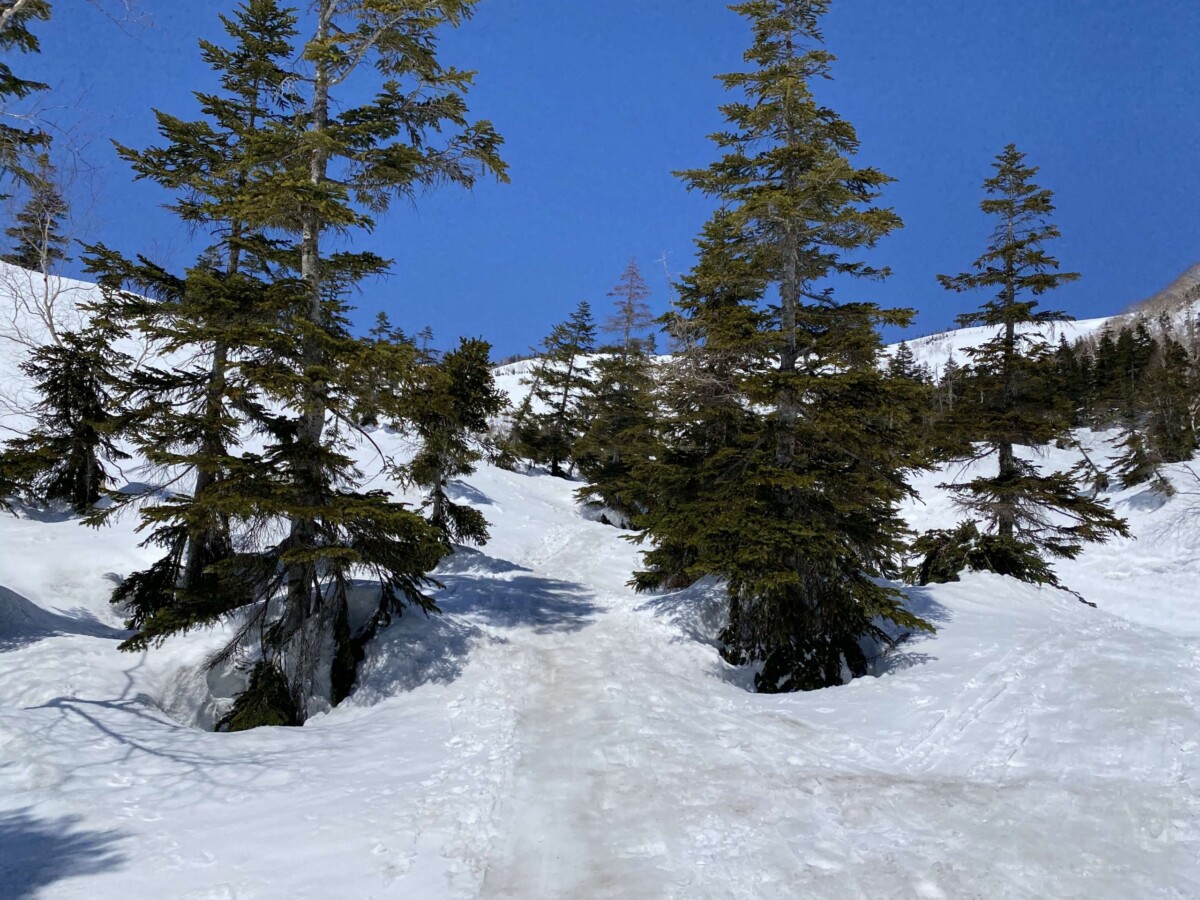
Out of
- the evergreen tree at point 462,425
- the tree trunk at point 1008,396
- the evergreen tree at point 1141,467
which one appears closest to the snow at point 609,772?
the tree trunk at point 1008,396

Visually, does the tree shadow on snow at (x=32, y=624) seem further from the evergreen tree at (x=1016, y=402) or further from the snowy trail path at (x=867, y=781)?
the evergreen tree at (x=1016, y=402)

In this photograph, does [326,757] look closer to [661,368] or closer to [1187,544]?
[661,368]

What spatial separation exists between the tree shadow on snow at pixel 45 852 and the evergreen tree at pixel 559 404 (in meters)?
33.9

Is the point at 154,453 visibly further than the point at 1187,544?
No

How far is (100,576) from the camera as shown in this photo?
50.7ft

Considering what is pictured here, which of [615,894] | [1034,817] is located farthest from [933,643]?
[615,894]

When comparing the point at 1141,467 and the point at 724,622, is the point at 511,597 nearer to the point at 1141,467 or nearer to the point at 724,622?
the point at 724,622

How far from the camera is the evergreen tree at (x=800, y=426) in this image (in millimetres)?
10430

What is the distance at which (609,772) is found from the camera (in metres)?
6.51

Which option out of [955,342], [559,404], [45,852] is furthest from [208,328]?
[955,342]

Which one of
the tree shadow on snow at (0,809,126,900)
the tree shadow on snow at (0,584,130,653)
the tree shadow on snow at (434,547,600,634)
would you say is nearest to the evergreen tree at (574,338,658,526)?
the tree shadow on snow at (434,547,600,634)

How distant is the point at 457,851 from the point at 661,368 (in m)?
9.16

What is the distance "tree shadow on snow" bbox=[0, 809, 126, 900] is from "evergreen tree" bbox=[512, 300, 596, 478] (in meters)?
33.9

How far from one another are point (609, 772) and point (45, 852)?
4926 millimetres
